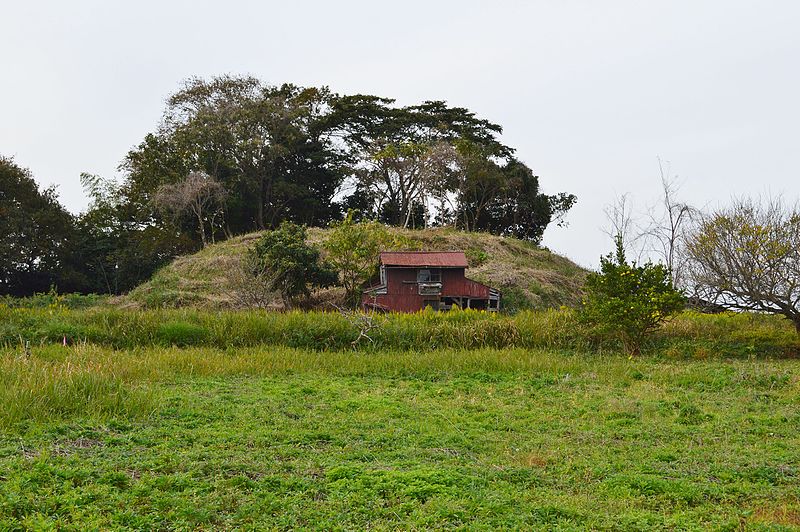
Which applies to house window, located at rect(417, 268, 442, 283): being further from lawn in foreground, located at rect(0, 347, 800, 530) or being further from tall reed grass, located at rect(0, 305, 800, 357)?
lawn in foreground, located at rect(0, 347, 800, 530)

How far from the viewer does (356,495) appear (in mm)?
5727

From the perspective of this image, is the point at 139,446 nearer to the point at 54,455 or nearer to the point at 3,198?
the point at 54,455

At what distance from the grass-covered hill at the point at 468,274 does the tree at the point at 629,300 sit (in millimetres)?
8329

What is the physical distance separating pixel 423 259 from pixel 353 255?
2.72 metres

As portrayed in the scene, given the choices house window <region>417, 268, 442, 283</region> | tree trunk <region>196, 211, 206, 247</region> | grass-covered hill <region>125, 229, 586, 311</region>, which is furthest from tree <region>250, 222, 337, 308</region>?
tree trunk <region>196, 211, 206, 247</region>

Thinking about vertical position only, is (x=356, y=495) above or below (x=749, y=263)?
below

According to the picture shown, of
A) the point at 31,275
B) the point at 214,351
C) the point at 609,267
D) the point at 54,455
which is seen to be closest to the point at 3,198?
the point at 31,275

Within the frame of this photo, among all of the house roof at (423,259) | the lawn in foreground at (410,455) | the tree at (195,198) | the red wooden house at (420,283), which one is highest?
the tree at (195,198)

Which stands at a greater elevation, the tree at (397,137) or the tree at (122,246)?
the tree at (397,137)

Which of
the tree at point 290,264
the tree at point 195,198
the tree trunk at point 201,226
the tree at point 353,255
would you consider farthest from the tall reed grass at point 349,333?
the tree trunk at point 201,226

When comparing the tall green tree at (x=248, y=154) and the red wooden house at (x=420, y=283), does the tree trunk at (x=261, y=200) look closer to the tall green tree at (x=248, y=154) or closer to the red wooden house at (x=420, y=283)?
the tall green tree at (x=248, y=154)

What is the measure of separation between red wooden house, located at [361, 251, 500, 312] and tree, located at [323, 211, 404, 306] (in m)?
0.92

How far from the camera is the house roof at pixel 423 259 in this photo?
2438cm

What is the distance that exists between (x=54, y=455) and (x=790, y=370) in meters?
13.4
